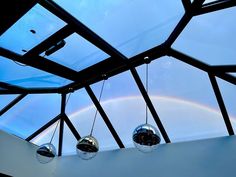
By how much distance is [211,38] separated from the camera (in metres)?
2.39

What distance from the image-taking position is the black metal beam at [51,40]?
2569mm

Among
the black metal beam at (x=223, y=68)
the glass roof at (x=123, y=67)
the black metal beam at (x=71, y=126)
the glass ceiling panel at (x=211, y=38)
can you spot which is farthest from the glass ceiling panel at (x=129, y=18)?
the black metal beam at (x=71, y=126)

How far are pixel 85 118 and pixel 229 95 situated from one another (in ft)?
8.43

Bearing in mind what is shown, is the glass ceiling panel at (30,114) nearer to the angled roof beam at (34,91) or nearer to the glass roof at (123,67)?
the glass roof at (123,67)

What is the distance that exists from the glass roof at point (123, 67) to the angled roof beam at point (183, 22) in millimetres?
12

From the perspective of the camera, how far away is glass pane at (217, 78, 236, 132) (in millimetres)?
2723

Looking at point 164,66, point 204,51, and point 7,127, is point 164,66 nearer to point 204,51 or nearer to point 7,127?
point 204,51

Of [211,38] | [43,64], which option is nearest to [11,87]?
[43,64]

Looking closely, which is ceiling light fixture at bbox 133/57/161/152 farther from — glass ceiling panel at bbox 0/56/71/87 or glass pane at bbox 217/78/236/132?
glass ceiling panel at bbox 0/56/71/87

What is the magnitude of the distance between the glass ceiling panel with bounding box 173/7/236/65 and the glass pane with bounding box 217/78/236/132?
0.95ft

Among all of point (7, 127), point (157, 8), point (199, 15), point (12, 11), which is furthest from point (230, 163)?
point (7, 127)

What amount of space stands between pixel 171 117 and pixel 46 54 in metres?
1.96

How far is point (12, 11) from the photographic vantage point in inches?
64.2

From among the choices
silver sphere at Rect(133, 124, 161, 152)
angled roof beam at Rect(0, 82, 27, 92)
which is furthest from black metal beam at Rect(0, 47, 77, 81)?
silver sphere at Rect(133, 124, 161, 152)
